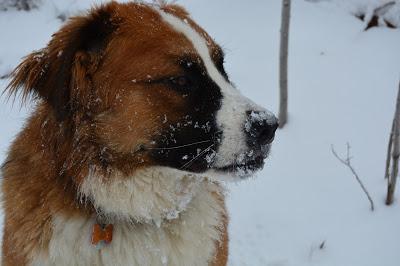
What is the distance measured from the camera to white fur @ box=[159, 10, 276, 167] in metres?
2.26

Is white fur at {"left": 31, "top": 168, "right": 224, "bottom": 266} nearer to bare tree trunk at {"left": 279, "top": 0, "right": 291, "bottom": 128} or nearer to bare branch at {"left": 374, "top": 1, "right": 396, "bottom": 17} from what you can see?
bare tree trunk at {"left": 279, "top": 0, "right": 291, "bottom": 128}

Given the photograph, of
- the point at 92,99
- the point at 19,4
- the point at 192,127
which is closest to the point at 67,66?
the point at 92,99

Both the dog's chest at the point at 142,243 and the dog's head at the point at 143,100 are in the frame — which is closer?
the dog's head at the point at 143,100

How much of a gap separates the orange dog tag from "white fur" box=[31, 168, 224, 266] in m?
0.03

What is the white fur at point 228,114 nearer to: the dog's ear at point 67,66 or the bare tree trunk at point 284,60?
the dog's ear at point 67,66

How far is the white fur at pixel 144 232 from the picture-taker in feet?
7.79

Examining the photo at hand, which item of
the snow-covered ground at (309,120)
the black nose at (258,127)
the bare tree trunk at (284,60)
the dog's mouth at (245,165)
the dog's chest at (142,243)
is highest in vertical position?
the black nose at (258,127)

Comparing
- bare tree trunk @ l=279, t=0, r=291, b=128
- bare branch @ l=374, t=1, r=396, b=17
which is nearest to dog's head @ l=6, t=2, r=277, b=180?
bare tree trunk @ l=279, t=0, r=291, b=128

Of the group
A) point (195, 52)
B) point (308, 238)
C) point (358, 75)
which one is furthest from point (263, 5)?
point (195, 52)

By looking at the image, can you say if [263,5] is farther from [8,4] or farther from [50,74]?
[50,74]

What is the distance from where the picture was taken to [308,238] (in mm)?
4137

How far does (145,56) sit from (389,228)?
2714 millimetres

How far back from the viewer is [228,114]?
2.28 metres

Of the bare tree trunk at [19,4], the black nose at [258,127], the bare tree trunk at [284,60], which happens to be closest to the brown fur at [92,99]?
the black nose at [258,127]
